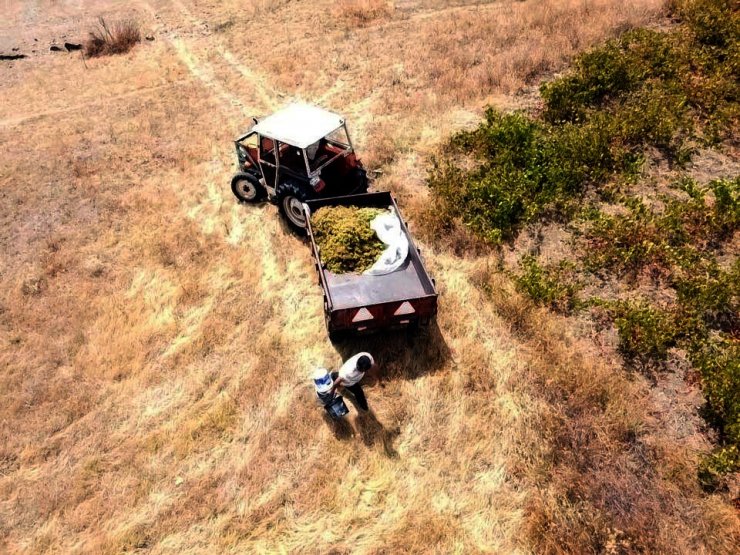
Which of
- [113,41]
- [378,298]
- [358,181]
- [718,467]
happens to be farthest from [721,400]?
[113,41]

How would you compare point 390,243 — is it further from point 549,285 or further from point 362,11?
point 362,11

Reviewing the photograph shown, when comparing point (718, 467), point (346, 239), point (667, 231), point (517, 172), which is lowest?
point (718, 467)

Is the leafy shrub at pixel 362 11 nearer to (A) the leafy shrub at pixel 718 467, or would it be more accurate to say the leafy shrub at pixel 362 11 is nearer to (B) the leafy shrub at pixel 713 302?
(B) the leafy shrub at pixel 713 302

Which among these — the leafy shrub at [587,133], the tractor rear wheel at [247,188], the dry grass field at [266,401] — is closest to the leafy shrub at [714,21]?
the leafy shrub at [587,133]

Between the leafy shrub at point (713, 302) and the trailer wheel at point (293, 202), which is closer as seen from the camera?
the leafy shrub at point (713, 302)

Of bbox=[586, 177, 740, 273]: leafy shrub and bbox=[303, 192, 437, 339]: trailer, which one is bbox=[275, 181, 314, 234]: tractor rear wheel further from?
bbox=[586, 177, 740, 273]: leafy shrub

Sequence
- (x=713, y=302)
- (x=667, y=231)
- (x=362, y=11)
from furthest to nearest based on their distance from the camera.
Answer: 1. (x=362, y=11)
2. (x=667, y=231)
3. (x=713, y=302)

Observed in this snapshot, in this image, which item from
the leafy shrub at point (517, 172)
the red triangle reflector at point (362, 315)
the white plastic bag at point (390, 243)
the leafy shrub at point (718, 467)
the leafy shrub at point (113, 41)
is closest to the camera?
the leafy shrub at point (718, 467)

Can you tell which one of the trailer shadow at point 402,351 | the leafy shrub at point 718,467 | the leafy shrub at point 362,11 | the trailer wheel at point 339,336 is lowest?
the leafy shrub at point 718,467
